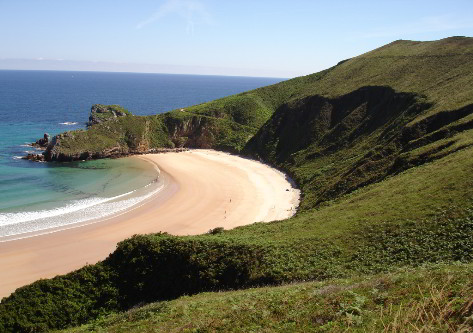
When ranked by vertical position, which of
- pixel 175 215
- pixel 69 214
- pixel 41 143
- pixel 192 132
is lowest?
pixel 69 214

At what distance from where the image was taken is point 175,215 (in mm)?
44750

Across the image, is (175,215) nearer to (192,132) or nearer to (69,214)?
(69,214)

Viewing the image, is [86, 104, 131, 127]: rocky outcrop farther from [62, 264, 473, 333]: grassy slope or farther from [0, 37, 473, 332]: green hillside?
[62, 264, 473, 333]: grassy slope

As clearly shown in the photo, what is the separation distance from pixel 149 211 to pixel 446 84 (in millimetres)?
46453

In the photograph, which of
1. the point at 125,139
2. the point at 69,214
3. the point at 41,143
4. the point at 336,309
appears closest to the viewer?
the point at 336,309

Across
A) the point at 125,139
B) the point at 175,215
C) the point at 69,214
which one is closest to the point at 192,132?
the point at 125,139

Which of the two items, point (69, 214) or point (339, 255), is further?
point (69, 214)

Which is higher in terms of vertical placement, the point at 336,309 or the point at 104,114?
the point at 104,114

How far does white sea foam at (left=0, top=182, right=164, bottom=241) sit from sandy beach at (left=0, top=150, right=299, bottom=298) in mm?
1840

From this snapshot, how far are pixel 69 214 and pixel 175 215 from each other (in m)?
12.5

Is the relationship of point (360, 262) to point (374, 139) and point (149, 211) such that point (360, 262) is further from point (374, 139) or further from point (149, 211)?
point (374, 139)

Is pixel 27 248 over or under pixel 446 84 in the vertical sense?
under

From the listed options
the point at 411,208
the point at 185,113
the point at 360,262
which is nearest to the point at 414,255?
the point at 360,262

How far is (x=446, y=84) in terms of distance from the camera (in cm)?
5503
